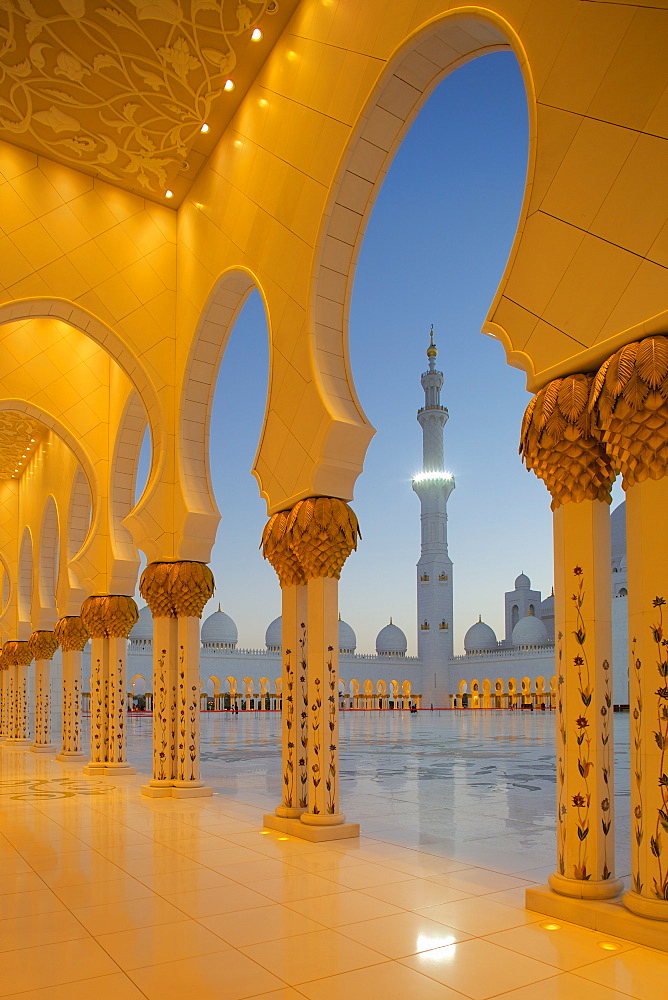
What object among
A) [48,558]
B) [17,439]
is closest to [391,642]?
[48,558]

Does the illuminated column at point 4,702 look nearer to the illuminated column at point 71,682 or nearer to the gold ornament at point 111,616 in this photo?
the illuminated column at point 71,682

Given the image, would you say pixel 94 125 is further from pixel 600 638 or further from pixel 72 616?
pixel 72 616

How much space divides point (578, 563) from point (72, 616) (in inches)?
343

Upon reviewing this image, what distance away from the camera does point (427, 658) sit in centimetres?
3444

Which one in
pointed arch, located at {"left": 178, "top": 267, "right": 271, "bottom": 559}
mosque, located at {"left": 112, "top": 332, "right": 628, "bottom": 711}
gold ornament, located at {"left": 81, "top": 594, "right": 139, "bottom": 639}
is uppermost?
pointed arch, located at {"left": 178, "top": 267, "right": 271, "bottom": 559}

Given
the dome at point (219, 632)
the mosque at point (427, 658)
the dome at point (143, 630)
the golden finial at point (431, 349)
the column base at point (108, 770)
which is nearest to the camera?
the column base at point (108, 770)

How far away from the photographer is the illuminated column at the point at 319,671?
195 inches

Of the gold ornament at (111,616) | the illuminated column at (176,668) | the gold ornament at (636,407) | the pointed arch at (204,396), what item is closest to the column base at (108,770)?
the gold ornament at (111,616)

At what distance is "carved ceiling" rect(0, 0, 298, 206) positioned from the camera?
5367mm

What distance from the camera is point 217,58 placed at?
5.77m

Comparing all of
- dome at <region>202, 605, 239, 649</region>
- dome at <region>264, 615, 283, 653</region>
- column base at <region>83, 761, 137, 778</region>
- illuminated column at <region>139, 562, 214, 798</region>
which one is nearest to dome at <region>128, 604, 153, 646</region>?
dome at <region>202, 605, 239, 649</region>

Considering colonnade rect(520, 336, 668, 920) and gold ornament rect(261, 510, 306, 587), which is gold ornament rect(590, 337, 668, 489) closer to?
colonnade rect(520, 336, 668, 920)

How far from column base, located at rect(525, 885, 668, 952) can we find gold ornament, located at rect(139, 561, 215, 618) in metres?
4.46

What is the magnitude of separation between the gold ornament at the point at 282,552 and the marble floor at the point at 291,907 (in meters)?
1.64
